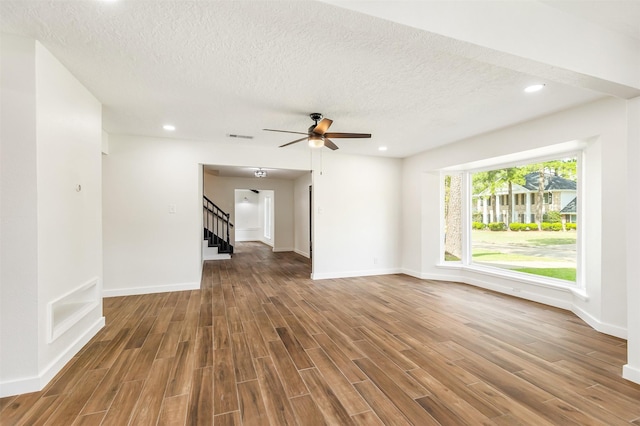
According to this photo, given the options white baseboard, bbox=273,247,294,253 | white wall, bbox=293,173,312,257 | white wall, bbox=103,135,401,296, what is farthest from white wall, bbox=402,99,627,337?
white baseboard, bbox=273,247,294,253

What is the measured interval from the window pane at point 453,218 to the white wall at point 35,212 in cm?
574

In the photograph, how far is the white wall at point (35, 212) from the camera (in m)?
1.91

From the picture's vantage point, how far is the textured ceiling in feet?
5.55

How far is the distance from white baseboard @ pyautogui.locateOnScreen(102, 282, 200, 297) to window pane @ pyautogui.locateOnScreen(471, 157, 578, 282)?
17.2 ft

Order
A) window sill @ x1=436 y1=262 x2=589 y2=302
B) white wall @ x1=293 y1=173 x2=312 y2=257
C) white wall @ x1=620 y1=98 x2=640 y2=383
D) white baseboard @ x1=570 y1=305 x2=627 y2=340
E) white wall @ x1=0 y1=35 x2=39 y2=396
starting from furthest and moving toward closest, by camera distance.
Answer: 1. white wall @ x1=293 y1=173 x2=312 y2=257
2. window sill @ x1=436 y1=262 x2=589 y2=302
3. white baseboard @ x1=570 y1=305 x2=627 y2=340
4. white wall @ x1=620 y1=98 x2=640 y2=383
5. white wall @ x1=0 y1=35 x2=39 y2=396

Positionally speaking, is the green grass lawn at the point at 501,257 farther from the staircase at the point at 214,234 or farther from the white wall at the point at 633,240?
the staircase at the point at 214,234

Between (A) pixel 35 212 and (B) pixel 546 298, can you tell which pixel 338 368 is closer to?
(A) pixel 35 212

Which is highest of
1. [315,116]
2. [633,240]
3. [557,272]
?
[315,116]

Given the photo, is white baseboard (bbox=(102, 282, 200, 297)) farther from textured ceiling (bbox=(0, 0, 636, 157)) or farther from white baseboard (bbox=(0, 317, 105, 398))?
textured ceiling (bbox=(0, 0, 636, 157))

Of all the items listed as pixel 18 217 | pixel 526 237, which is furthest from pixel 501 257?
pixel 18 217

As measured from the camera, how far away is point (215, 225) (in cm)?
865

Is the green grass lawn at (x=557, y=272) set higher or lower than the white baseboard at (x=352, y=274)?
higher

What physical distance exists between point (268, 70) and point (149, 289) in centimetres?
396

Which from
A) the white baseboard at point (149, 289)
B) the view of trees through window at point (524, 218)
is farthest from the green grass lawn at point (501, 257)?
the white baseboard at point (149, 289)
